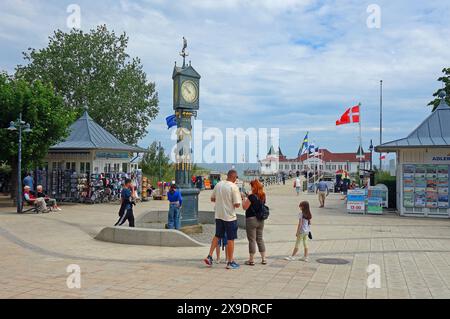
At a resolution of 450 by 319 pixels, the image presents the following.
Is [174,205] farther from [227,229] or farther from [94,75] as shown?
[94,75]

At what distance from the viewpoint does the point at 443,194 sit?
61.7ft

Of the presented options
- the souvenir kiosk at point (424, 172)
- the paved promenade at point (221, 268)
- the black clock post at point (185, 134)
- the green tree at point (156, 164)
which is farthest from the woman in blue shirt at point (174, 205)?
the green tree at point (156, 164)

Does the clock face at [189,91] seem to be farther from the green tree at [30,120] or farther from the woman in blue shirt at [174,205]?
the green tree at [30,120]

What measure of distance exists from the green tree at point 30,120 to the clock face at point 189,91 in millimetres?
11302

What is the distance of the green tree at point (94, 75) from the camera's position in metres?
40.1

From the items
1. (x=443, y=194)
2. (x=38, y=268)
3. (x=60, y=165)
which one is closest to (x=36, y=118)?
(x=60, y=165)

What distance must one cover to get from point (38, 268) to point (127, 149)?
1891cm

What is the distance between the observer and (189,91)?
1337cm

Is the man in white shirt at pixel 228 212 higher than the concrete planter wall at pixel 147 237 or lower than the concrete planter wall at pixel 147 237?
higher

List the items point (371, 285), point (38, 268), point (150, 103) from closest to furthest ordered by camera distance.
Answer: point (371, 285)
point (38, 268)
point (150, 103)

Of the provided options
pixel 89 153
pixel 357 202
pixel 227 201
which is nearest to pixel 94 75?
pixel 89 153

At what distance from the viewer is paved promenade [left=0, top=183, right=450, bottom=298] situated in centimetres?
663

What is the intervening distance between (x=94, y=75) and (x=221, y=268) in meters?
36.3
